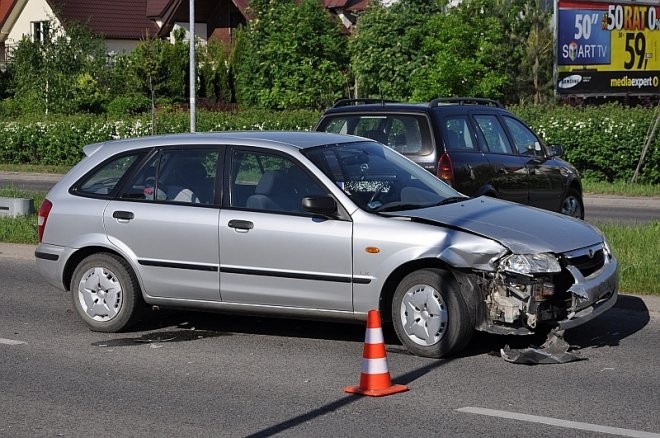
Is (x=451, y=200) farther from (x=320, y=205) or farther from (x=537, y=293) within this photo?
(x=537, y=293)

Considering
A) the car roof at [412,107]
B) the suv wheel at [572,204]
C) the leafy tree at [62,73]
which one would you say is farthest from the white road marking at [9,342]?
the leafy tree at [62,73]

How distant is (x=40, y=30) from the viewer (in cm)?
5328

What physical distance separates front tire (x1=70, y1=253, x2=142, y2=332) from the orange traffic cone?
2841 mm

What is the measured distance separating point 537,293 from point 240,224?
2311 mm

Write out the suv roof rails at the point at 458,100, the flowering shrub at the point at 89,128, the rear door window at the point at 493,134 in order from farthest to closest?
the flowering shrub at the point at 89,128, the rear door window at the point at 493,134, the suv roof rails at the point at 458,100

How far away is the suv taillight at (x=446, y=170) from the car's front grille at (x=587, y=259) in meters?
4.02

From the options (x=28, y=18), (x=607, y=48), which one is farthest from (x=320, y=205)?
(x=28, y=18)

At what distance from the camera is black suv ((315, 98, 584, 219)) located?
13.2m

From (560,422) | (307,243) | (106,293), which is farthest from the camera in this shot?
(106,293)

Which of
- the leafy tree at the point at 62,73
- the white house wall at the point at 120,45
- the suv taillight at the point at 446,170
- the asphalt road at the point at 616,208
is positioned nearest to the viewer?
the suv taillight at the point at 446,170

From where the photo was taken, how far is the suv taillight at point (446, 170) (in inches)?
514

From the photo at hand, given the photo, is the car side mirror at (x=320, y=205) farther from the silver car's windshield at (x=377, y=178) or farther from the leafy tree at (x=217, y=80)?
the leafy tree at (x=217, y=80)

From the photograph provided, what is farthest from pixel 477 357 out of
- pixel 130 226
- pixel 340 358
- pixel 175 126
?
pixel 175 126

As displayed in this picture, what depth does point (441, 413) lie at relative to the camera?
→ 7.20 meters
